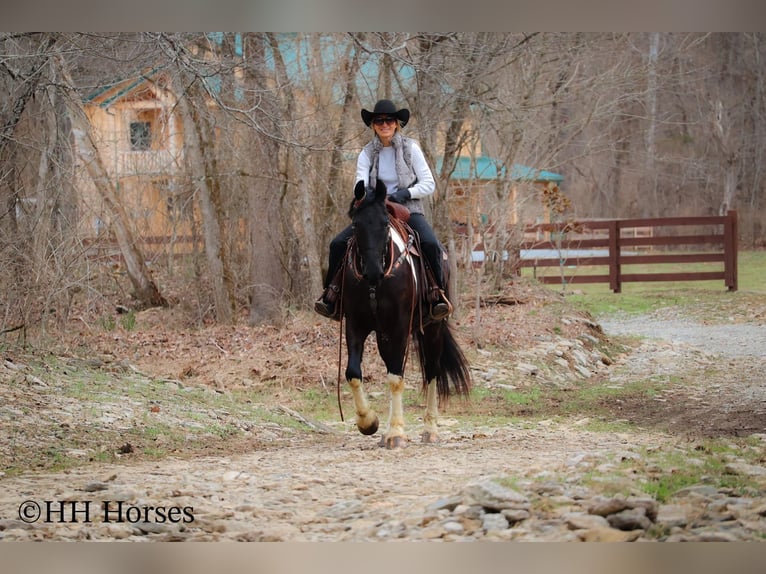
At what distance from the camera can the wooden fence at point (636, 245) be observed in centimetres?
1447

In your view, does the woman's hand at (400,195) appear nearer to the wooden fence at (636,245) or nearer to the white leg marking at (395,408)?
the white leg marking at (395,408)

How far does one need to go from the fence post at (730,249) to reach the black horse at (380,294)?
28.0ft

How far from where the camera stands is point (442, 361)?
733 centimetres

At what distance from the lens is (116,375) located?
8.86 m

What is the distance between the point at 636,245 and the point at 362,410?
11.0 metres

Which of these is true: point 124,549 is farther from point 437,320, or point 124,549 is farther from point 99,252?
point 99,252

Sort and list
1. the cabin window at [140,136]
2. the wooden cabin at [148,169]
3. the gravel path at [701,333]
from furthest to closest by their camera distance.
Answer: the cabin window at [140,136], the wooden cabin at [148,169], the gravel path at [701,333]

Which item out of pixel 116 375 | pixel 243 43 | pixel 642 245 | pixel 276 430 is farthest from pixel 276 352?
pixel 642 245

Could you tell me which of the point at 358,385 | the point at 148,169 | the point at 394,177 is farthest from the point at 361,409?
the point at 148,169

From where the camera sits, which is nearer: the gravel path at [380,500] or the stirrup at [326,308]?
the gravel path at [380,500]

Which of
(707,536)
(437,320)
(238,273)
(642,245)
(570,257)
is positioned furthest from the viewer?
(642,245)

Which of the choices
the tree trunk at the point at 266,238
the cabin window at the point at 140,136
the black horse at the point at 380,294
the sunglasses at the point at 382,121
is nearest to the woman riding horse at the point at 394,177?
the sunglasses at the point at 382,121

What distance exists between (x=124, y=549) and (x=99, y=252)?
602 centimetres

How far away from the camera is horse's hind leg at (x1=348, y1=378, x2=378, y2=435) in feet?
20.8
